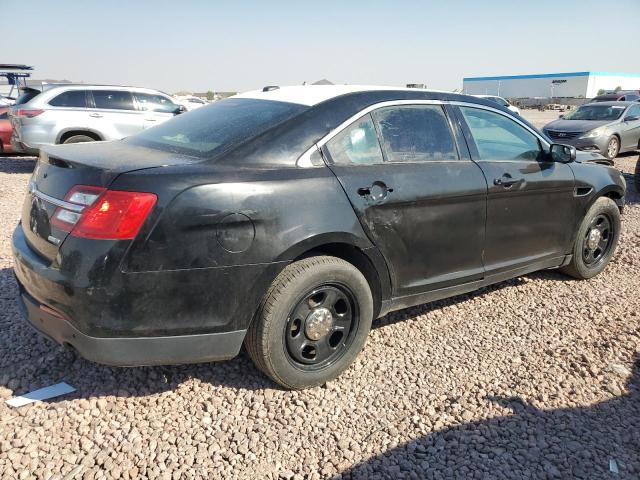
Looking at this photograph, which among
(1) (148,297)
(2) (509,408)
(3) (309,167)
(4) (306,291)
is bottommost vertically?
(2) (509,408)

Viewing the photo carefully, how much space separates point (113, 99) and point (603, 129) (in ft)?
37.8

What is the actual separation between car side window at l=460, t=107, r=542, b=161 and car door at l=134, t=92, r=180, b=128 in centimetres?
809

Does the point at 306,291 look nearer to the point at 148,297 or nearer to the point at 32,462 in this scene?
the point at 148,297

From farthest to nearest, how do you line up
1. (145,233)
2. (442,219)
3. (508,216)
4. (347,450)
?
1. (508,216)
2. (442,219)
3. (347,450)
4. (145,233)

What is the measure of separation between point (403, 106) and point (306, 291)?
1.42 meters

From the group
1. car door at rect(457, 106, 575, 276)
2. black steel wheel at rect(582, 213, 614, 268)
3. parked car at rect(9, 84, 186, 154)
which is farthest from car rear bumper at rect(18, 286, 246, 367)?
parked car at rect(9, 84, 186, 154)

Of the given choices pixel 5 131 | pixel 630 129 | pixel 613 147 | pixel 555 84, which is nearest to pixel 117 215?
pixel 5 131

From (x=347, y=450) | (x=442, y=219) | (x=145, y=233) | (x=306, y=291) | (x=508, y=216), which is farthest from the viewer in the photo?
(x=508, y=216)

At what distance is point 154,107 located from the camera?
1071 cm

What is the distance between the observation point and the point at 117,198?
2.28 m

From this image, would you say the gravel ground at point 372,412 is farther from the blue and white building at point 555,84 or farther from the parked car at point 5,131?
the blue and white building at point 555,84

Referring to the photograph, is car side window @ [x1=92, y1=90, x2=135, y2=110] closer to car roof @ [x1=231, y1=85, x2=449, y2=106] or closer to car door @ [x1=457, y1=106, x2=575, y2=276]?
car roof @ [x1=231, y1=85, x2=449, y2=106]

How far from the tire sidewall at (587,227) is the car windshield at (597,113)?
1015 cm

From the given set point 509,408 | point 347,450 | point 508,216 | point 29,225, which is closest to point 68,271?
point 29,225
